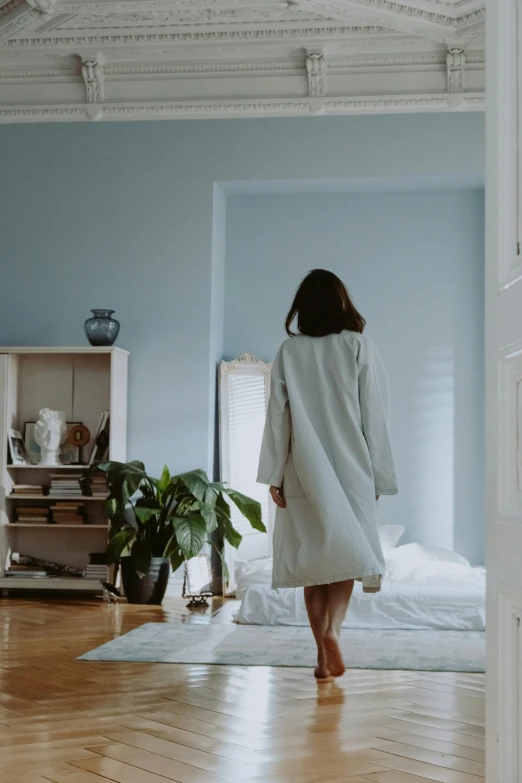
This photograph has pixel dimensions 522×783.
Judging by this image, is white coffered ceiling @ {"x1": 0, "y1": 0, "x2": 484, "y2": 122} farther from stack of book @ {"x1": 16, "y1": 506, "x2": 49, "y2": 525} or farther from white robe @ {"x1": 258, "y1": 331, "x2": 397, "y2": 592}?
white robe @ {"x1": 258, "y1": 331, "x2": 397, "y2": 592}

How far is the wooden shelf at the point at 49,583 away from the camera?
5.56 metres

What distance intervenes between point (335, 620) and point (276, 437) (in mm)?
640

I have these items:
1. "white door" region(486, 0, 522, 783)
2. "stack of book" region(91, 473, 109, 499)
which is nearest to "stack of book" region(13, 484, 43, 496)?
"stack of book" region(91, 473, 109, 499)

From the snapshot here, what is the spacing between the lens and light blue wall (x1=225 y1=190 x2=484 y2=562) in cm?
616

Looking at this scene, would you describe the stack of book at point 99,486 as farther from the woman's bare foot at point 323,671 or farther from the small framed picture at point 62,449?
the woman's bare foot at point 323,671

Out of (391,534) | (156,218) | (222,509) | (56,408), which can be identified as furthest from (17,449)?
(391,534)

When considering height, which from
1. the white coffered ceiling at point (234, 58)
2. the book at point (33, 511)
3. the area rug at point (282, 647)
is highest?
the white coffered ceiling at point (234, 58)

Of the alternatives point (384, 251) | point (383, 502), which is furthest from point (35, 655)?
point (384, 251)

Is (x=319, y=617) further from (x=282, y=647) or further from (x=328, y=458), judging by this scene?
(x=282, y=647)

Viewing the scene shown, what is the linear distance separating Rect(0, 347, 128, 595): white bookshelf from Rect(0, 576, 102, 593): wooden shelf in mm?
55

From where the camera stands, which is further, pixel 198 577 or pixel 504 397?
pixel 198 577

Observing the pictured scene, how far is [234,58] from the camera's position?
614cm

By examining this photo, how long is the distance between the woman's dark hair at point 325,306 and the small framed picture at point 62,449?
9.74 ft

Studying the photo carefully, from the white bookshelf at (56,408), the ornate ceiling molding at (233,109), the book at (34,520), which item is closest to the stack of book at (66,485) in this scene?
the white bookshelf at (56,408)
